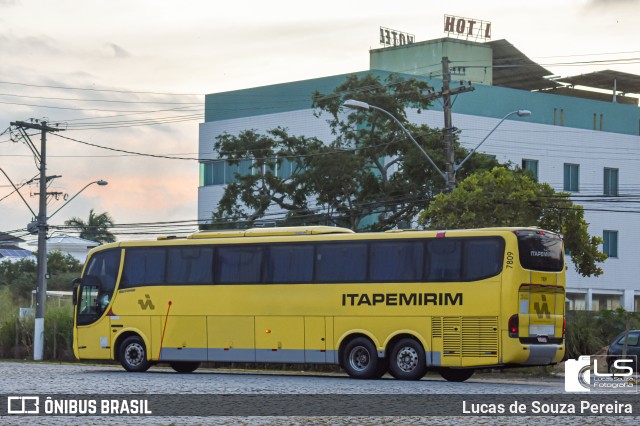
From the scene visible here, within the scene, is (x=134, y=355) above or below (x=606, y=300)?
below

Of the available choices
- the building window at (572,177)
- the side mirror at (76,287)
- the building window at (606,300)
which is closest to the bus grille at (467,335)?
the side mirror at (76,287)

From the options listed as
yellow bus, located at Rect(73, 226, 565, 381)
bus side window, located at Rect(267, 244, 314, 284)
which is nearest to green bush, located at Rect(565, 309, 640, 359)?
yellow bus, located at Rect(73, 226, 565, 381)

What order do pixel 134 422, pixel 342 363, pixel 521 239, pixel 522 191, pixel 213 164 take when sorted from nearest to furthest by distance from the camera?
pixel 134 422 → pixel 521 239 → pixel 342 363 → pixel 522 191 → pixel 213 164

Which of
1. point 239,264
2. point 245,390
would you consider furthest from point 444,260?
point 245,390

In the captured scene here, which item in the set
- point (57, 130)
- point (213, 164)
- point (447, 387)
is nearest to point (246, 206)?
point (57, 130)

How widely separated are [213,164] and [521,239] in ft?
189

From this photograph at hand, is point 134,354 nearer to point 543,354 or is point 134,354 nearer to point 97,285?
point 97,285

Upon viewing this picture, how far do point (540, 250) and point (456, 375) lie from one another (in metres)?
3.89

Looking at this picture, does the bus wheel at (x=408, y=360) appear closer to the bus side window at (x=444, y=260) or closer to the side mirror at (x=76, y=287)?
the bus side window at (x=444, y=260)

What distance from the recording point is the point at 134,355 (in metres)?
33.5

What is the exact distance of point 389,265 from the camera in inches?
1163

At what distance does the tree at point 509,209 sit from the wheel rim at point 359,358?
1308cm

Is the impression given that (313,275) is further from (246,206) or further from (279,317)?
(246,206)

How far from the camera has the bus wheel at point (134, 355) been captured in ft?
109
